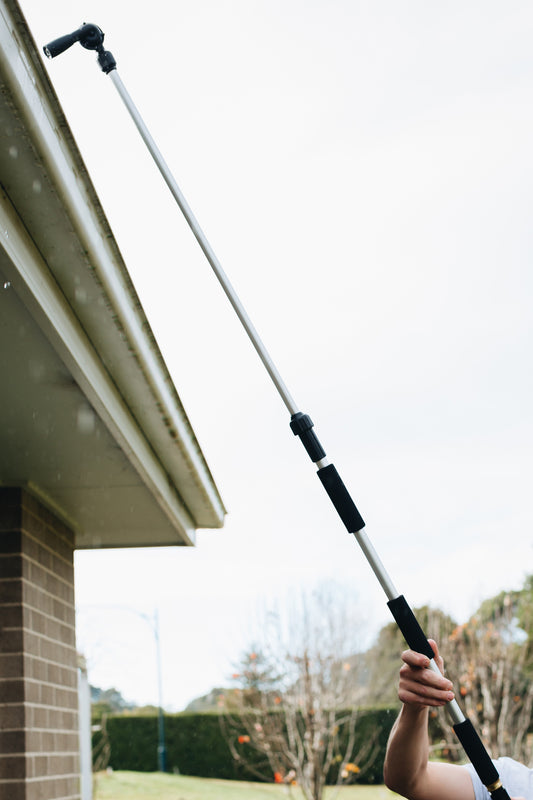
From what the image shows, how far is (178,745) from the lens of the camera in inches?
687

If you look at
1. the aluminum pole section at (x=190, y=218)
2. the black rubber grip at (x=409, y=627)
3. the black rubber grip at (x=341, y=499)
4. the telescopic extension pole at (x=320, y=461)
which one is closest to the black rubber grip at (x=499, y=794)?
the telescopic extension pole at (x=320, y=461)

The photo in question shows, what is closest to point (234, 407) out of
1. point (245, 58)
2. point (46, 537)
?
point (245, 58)

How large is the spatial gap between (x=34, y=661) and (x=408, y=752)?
1739mm

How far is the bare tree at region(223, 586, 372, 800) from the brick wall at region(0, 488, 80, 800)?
8.20 m

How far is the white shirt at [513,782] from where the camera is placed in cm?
204

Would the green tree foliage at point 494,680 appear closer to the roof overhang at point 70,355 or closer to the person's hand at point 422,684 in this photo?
the roof overhang at point 70,355

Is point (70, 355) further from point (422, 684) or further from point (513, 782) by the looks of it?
point (513, 782)

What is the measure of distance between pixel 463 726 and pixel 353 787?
621 inches

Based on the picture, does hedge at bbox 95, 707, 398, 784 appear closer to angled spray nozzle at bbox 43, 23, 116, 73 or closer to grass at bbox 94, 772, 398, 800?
grass at bbox 94, 772, 398, 800

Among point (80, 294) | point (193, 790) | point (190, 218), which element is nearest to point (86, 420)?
point (80, 294)

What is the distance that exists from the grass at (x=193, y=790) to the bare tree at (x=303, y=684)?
10.4 ft

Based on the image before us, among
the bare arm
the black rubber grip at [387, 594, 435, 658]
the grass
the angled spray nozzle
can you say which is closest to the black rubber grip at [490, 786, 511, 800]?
the bare arm

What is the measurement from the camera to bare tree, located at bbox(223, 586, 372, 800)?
11438mm

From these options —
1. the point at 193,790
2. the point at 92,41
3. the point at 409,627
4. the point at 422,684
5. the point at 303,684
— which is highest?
the point at 92,41
